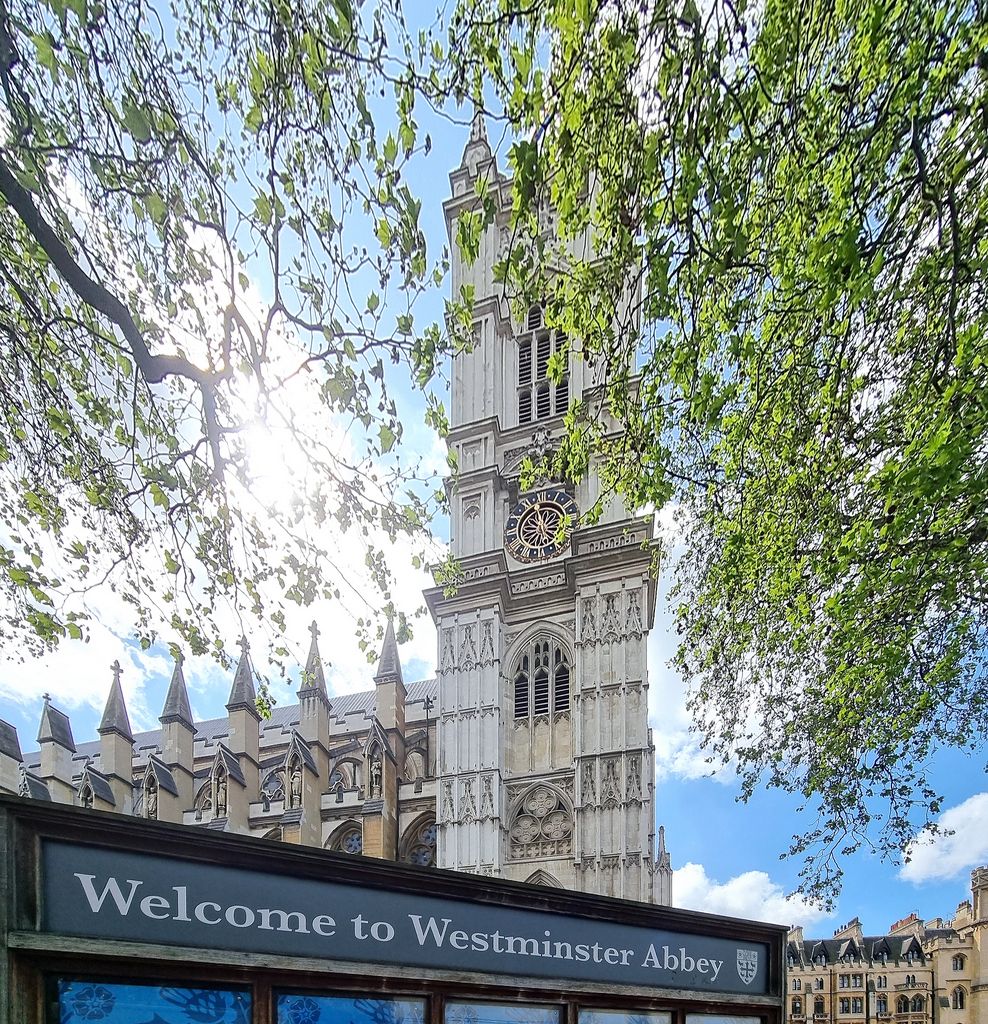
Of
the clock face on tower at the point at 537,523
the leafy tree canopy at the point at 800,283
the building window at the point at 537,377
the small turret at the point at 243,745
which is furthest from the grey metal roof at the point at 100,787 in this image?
the leafy tree canopy at the point at 800,283

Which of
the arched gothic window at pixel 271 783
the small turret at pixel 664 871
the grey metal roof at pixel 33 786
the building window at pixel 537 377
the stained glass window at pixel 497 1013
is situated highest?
the building window at pixel 537 377

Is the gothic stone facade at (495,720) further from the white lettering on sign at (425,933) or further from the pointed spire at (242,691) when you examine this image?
the white lettering on sign at (425,933)

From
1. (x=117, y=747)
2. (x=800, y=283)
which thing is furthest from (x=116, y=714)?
(x=800, y=283)

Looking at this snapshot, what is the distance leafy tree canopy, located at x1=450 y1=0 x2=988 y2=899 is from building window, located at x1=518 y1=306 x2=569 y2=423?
19683 mm

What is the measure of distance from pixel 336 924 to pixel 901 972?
188 ft

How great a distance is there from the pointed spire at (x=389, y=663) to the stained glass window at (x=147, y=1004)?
31145 mm

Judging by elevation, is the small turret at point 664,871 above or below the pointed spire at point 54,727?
below

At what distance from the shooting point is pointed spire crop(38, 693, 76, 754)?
116ft

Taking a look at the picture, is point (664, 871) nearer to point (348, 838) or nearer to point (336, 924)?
point (348, 838)

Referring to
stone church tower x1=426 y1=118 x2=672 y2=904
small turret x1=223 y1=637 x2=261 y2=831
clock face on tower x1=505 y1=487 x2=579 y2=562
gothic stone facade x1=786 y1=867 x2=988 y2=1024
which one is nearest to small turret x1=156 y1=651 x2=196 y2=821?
small turret x1=223 y1=637 x2=261 y2=831

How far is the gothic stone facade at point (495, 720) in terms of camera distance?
22.8 meters

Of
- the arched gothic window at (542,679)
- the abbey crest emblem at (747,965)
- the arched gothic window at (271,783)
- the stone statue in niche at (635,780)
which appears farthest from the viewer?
the arched gothic window at (271,783)

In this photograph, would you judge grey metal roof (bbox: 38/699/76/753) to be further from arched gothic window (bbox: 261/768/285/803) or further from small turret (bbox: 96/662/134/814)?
arched gothic window (bbox: 261/768/285/803)

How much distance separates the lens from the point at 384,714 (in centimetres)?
3203
